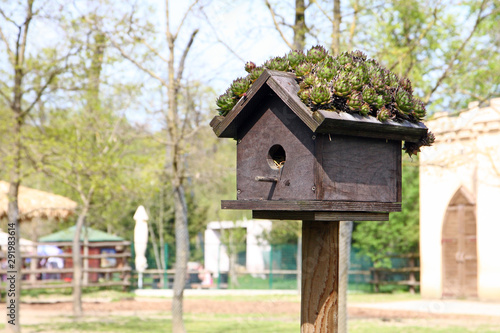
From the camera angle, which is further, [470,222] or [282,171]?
[470,222]

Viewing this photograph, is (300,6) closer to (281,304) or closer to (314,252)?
(314,252)

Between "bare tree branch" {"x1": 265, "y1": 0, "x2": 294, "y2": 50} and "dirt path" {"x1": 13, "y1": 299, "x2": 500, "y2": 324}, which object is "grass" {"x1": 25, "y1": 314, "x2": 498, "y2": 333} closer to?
"dirt path" {"x1": 13, "y1": 299, "x2": 500, "y2": 324}

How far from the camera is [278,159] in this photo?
375cm

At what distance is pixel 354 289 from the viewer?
21.5 m

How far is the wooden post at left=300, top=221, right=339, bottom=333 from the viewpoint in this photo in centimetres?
353

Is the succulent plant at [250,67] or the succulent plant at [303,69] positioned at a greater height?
the succulent plant at [250,67]

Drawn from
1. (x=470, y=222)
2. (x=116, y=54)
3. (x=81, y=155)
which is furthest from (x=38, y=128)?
(x=470, y=222)

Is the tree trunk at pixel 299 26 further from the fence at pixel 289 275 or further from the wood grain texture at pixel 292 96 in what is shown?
the fence at pixel 289 275

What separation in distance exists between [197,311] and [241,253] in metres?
13.3

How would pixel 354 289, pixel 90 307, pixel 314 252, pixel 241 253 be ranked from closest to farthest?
pixel 314 252 → pixel 90 307 → pixel 354 289 → pixel 241 253

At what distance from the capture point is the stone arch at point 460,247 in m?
17.1

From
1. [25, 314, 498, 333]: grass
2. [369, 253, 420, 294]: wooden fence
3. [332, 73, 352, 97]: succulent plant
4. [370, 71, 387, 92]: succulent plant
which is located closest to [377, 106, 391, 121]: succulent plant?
[370, 71, 387, 92]: succulent plant

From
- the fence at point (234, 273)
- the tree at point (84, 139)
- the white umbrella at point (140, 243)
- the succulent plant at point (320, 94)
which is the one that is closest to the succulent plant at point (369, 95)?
the succulent plant at point (320, 94)

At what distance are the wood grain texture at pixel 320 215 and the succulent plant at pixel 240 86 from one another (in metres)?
0.67
